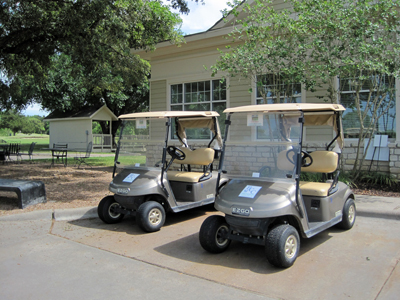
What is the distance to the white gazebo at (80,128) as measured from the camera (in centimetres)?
2677

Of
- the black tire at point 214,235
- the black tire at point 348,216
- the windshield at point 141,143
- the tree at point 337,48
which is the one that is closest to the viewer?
the black tire at point 214,235

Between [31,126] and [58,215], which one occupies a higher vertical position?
[31,126]

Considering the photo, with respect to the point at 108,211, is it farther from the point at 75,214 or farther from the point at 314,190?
the point at 314,190

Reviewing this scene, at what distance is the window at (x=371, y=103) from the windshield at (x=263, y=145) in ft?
14.5

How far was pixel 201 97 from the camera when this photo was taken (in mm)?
11531

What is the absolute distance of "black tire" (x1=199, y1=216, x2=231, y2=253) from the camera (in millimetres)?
4312

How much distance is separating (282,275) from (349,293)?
707 mm

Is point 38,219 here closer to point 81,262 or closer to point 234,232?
point 81,262

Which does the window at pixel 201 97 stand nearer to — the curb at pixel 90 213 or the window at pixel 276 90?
the window at pixel 276 90

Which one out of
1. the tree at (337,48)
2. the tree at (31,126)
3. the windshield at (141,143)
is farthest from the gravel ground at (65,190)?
the tree at (31,126)

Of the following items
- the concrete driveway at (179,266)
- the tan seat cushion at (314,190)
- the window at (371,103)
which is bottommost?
the concrete driveway at (179,266)

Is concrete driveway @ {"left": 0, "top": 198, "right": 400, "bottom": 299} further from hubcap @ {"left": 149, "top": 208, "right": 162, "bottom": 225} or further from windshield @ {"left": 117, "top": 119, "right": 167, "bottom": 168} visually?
windshield @ {"left": 117, "top": 119, "right": 167, "bottom": 168}

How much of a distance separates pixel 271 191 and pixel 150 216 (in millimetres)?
2143

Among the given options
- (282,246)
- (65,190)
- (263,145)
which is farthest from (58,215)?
(282,246)
